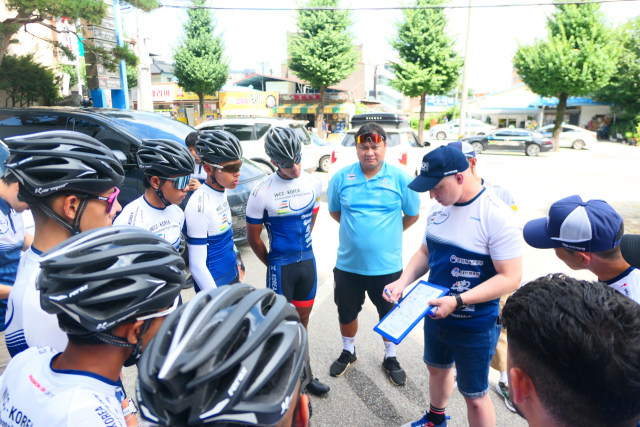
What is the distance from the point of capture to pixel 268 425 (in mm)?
909

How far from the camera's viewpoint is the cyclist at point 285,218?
343cm

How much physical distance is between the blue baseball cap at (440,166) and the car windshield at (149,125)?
5192 millimetres

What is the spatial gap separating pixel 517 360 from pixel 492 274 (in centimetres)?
126

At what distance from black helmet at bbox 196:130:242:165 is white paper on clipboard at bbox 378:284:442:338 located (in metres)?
1.78

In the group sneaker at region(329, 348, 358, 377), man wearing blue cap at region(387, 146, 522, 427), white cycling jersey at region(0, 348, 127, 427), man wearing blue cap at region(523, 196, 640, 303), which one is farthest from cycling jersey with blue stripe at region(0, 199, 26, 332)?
man wearing blue cap at region(523, 196, 640, 303)

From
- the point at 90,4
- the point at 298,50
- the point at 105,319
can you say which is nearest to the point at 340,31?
the point at 298,50

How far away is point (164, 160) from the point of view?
2.82 meters

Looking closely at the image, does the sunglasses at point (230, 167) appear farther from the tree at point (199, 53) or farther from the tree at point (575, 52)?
the tree at point (199, 53)

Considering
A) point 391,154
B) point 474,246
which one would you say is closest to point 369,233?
point 474,246

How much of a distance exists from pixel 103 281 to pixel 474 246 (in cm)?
205

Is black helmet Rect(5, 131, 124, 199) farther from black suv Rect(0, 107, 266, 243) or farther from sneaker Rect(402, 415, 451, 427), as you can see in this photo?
black suv Rect(0, 107, 266, 243)

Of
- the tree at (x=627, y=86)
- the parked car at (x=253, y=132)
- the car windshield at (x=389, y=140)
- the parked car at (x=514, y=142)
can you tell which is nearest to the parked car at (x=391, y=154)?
the car windshield at (x=389, y=140)

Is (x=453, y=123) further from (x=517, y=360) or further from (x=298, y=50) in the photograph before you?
(x=517, y=360)

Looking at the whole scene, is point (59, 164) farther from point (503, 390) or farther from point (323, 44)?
point (323, 44)
